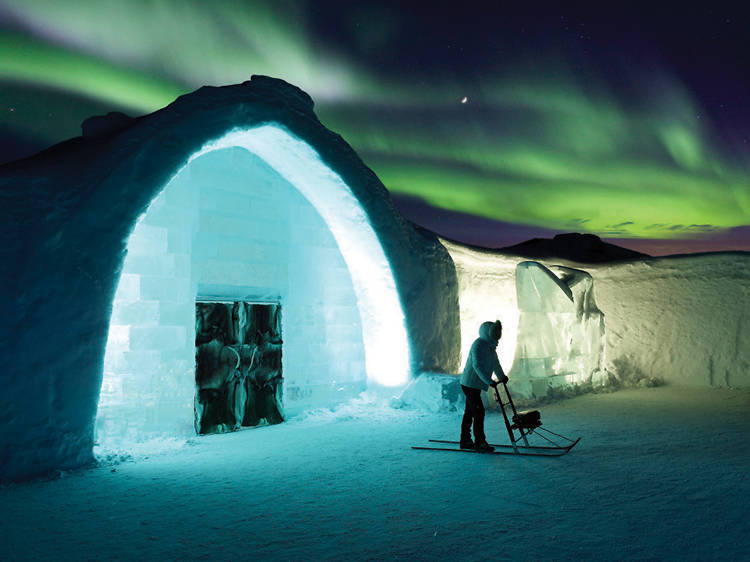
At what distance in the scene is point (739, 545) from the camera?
11.0 feet

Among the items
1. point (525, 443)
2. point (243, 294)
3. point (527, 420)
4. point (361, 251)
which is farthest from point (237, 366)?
point (527, 420)

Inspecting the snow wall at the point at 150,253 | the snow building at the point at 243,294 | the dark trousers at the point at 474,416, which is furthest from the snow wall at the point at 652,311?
the dark trousers at the point at 474,416

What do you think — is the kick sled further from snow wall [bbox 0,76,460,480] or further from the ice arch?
snow wall [bbox 0,76,460,480]

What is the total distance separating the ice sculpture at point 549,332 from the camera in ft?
33.7

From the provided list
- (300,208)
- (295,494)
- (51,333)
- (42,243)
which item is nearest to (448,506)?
(295,494)

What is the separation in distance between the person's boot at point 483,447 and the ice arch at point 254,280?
3.66 metres

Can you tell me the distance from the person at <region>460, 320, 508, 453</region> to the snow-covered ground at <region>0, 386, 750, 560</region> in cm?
28

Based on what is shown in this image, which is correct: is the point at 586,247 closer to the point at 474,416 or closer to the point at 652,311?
the point at 652,311

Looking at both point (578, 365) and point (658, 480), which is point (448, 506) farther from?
point (578, 365)

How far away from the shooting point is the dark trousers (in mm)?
6148

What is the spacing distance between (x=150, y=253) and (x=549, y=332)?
709 centimetres

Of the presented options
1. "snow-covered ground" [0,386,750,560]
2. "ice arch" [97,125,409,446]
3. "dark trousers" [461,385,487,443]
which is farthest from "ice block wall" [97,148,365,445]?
"dark trousers" [461,385,487,443]

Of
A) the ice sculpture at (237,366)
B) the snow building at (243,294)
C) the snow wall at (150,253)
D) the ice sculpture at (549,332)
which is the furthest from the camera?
the ice sculpture at (549,332)

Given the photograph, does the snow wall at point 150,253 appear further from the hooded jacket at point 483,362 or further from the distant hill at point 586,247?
the distant hill at point 586,247
